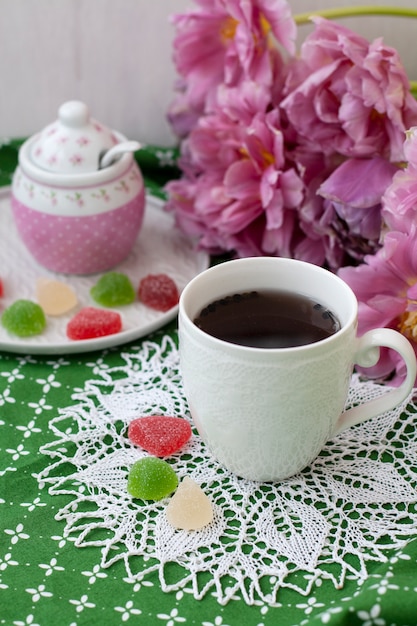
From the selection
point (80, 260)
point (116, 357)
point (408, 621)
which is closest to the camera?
point (408, 621)

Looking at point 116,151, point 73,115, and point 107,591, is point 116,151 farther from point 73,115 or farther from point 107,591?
point 107,591

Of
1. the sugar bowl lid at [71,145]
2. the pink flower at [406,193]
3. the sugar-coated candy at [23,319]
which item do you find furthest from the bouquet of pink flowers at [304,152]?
the sugar-coated candy at [23,319]

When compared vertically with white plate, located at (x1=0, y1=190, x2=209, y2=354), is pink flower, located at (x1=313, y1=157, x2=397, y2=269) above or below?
above

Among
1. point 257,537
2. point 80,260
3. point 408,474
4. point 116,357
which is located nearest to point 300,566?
point 257,537

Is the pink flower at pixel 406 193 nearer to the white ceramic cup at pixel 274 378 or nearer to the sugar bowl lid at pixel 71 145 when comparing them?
the white ceramic cup at pixel 274 378

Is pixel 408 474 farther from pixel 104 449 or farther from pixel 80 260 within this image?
pixel 80 260

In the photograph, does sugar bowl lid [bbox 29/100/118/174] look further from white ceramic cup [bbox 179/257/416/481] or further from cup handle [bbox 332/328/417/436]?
cup handle [bbox 332/328/417/436]

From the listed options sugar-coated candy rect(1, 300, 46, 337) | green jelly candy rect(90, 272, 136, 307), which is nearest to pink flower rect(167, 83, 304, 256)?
green jelly candy rect(90, 272, 136, 307)
